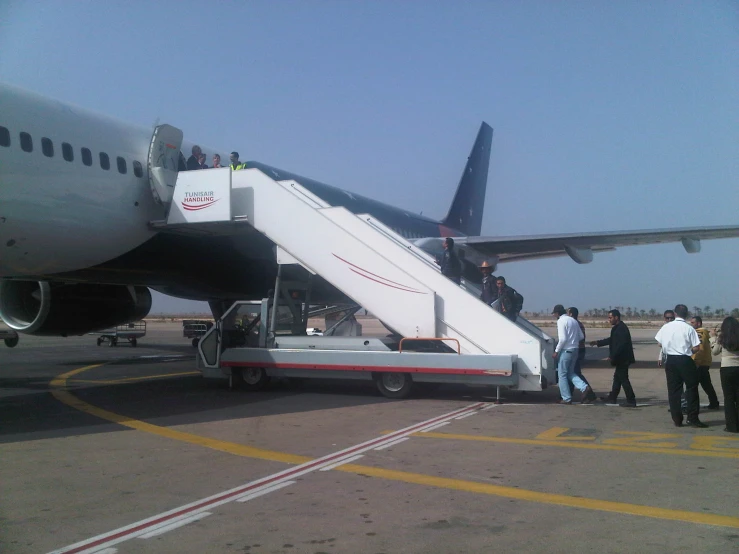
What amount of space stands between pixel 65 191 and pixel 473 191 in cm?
2028

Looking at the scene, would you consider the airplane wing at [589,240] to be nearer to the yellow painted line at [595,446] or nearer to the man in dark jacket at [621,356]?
the man in dark jacket at [621,356]

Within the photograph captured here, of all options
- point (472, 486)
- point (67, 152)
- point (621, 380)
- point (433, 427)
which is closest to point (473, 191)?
point (621, 380)

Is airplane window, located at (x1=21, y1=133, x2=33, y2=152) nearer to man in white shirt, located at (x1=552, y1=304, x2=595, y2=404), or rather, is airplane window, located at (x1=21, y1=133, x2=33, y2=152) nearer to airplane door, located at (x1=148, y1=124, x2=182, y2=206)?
airplane door, located at (x1=148, y1=124, x2=182, y2=206)

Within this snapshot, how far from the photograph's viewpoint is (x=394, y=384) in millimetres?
10227

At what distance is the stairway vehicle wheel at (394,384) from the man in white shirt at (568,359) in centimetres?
228

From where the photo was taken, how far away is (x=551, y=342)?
387 inches

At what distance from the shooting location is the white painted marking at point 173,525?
13.2 ft

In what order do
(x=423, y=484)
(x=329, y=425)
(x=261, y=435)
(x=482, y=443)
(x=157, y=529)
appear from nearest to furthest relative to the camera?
(x=157, y=529)
(x=423, y=484)
(x=482, y=443)
(x=261, y=435)
(x=329, y=425)

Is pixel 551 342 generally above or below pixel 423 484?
above

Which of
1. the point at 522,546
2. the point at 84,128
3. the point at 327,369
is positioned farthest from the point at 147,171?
the point at 522,546

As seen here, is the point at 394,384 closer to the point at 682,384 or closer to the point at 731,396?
the point at 682,384

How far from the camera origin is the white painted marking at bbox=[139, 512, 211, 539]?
4.02m

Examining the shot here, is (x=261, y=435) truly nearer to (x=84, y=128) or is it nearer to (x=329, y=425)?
(x=329, y=425)

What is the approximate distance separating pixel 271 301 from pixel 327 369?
1934mm
